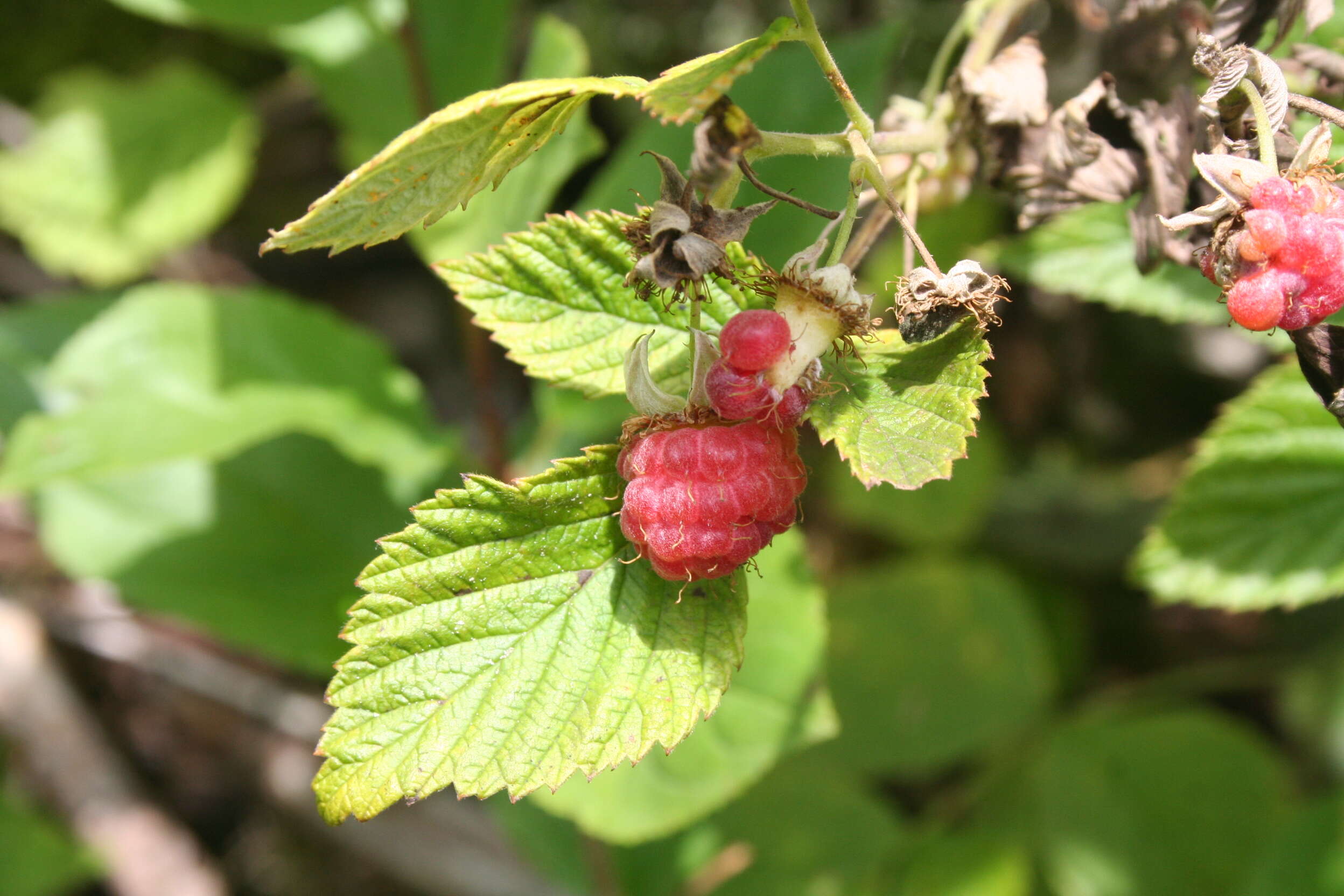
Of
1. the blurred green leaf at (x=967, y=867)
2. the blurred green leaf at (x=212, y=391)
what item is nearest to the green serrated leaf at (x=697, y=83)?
the blurred green leaf at (x=212, y=391)

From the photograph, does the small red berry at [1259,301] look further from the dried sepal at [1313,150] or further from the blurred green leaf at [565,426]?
the blurred green leaf at [565,426]

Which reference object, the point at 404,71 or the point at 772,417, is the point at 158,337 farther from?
the point at 772,417

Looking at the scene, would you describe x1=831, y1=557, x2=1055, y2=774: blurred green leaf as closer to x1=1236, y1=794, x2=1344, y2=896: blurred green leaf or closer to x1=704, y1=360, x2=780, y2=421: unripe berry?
x1=1236, y1=794, x2=1344, y2=896: blurred green leaf

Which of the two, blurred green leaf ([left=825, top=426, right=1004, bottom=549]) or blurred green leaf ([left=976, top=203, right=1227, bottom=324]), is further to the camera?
blurred green leaf ([left=825, top=426, right=1004, bottom=549])

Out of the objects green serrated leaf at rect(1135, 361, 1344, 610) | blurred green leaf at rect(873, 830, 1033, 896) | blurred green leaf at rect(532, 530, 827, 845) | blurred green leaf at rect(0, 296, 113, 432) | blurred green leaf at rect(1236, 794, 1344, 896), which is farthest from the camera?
blurred green leaf at rect(873, 830, 1033, 896)

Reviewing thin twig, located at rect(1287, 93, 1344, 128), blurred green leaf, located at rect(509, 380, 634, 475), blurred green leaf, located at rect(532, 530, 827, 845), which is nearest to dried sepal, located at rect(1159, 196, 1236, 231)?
thin twig, located at rect(1287, 93, 1344, 128)

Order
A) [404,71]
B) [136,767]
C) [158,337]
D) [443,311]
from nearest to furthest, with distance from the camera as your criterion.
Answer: [158,337] → [404,71] → [136,767] → [443,311]

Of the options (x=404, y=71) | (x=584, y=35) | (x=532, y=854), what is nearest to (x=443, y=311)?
(x=584, y=35)
